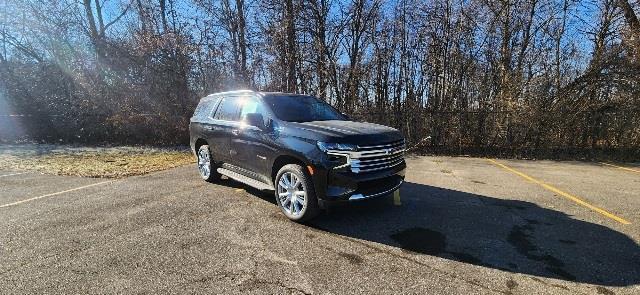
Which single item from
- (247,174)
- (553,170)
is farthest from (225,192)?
(553,170)

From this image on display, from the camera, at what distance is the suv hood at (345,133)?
4621 millimetres

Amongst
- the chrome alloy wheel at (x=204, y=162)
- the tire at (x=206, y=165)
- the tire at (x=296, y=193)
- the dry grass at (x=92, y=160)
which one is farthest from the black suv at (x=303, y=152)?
the dry grass at (x=92, y=160)

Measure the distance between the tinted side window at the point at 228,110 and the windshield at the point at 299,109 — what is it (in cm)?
78

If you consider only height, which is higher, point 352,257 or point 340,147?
point 340,147

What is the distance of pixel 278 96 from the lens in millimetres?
6207

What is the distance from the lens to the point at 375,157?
15.8ft

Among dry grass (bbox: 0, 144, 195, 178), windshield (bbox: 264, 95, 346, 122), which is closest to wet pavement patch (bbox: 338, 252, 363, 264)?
windshield (bbox: 264, 95, 346, 122)

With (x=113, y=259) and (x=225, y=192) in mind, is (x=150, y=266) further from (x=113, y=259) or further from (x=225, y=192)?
(x=225, y=192)

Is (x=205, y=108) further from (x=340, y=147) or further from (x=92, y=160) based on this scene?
(x=92, y=160)

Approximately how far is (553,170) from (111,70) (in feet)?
57.1

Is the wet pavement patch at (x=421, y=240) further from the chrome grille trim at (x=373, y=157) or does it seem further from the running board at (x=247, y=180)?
the running board at (x=247, y=180)

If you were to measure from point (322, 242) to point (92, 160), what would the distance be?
948 centimetres

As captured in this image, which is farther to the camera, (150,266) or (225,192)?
(225,192)

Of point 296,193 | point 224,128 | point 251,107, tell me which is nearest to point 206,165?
point 224,128
